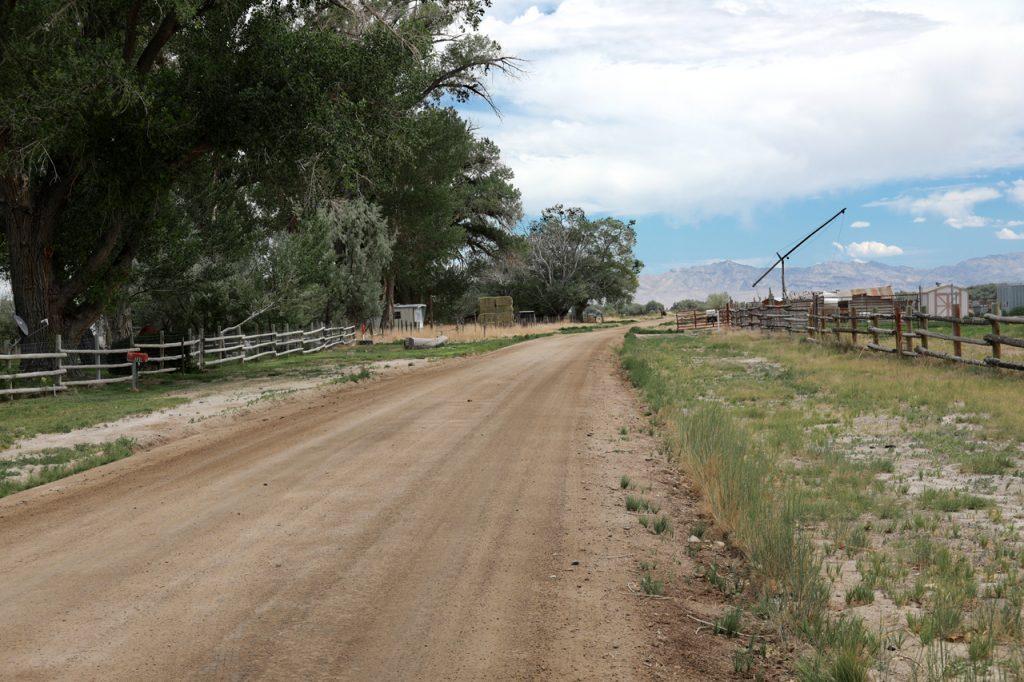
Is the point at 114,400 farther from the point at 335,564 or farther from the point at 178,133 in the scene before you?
the point at 335,564

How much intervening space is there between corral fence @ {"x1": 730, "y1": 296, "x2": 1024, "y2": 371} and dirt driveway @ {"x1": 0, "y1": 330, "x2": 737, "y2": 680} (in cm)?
934

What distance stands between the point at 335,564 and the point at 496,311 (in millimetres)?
59669

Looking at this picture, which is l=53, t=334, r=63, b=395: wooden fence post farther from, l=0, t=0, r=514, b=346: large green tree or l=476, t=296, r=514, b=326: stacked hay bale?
l=476, t=296, r=514, b=326: stacked hay bale

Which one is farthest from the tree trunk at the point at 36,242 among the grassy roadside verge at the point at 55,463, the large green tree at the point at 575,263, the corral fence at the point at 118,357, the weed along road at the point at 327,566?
the large green tree at the point at 575,263

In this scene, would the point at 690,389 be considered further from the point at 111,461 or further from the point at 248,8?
the point at 248,8

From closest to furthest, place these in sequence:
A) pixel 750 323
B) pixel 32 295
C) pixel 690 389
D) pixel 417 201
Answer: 1. pixel 690 389
2. pixel 32 295
3. pixel 750 323
4. pixel 417 201

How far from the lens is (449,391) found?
17.3 meters

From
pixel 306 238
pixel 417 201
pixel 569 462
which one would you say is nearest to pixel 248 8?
pixel 306 238

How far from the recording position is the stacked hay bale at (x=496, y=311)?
63.8m

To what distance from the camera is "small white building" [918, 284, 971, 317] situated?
4500 cm

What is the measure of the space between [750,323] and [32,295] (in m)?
36.4

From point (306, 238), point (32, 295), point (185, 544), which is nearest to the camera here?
point (185, 544)

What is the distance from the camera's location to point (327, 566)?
560 centimetres

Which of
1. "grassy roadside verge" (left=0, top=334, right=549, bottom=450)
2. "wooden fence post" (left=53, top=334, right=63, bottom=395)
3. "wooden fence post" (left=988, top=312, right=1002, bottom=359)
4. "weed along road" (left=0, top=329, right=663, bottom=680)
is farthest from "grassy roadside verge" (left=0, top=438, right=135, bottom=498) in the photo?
"wooden fence post" (left=988, top=312, right=1002, bottom=359)
